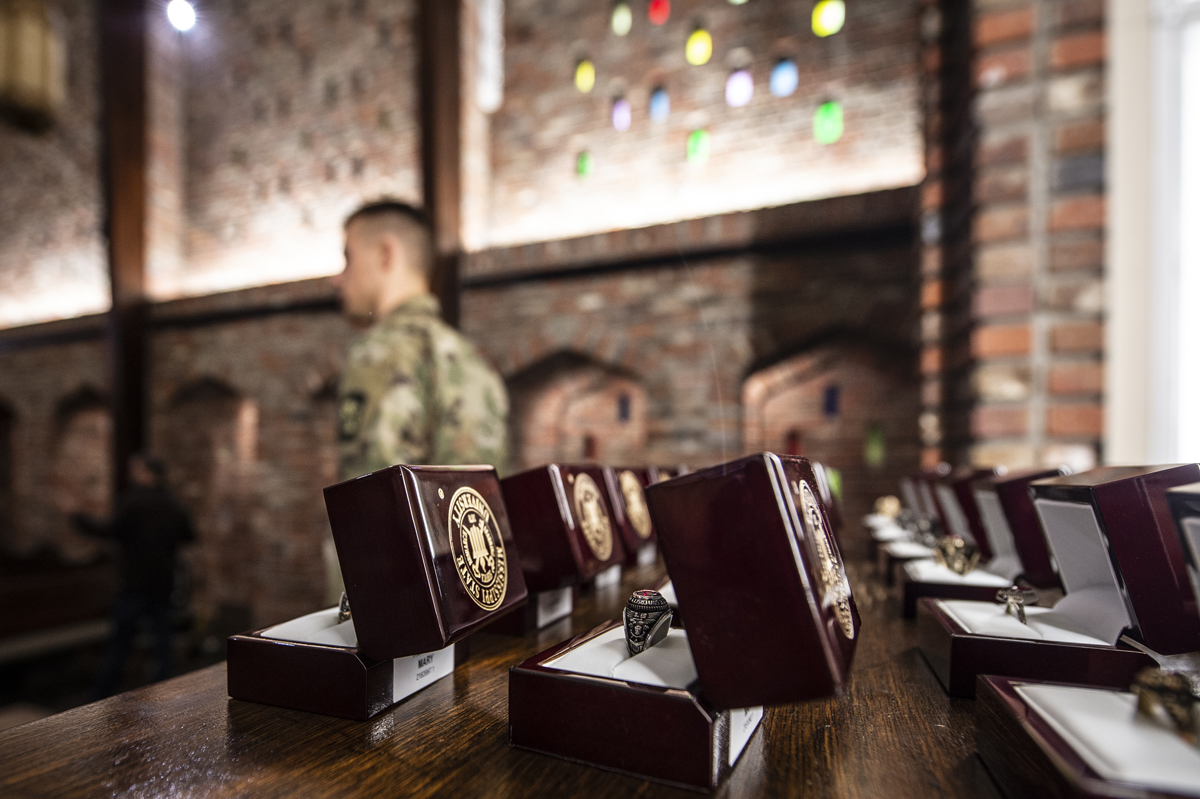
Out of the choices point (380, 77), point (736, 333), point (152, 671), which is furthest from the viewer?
point (380, 77)

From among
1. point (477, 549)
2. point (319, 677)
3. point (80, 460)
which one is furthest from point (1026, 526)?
point (80, 460)

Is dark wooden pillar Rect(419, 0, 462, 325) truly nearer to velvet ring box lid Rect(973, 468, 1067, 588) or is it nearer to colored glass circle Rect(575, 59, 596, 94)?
colored glass circle Rect(575, 59, 596, 94)

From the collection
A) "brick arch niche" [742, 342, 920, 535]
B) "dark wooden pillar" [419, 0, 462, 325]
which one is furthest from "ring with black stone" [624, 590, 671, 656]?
"dark wooden pillar" [419, 0, 462, 325]

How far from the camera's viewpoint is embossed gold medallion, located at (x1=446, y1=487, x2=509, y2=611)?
2.10 ft

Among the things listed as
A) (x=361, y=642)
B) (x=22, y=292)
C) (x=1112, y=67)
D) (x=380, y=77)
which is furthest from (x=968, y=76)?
(x=22, y=292)

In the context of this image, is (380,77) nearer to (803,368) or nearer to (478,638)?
(803,368)

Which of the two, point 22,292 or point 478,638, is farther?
point 22,292

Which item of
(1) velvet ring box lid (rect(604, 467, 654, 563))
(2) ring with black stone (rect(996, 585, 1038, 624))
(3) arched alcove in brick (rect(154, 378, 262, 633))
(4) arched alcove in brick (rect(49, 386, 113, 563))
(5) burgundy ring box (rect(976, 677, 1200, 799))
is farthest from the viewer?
(4) arched alcove in brick (rect(49, 386, 113, 563))

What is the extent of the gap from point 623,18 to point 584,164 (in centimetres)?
80

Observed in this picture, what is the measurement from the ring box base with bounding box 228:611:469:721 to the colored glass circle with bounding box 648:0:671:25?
350 cm

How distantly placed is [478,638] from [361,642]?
0.94 feet

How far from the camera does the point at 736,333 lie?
2.86 metres

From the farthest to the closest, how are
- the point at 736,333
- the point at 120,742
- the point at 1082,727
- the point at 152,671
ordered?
the point at 152,671 < the point at 736,333 < the point at 120,742 < the point at 1082,727

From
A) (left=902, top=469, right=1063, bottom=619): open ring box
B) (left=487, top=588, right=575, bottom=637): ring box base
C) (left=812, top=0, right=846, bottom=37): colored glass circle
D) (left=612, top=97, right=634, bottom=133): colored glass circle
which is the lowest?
(left=487, top=588, right=575, bottom=637): ring box base
